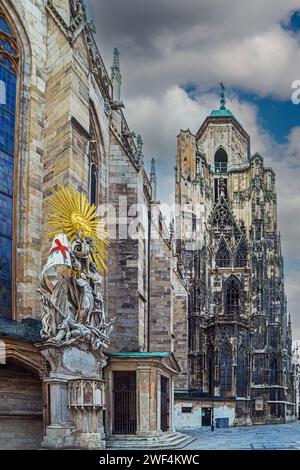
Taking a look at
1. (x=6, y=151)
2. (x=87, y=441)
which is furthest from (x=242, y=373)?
(x=6, y=151)

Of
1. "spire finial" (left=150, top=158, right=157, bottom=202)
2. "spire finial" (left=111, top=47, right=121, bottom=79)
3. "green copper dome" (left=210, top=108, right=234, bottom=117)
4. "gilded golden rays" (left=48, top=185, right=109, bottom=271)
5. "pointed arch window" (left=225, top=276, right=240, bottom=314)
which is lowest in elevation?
"pointed arch window" (left=225, top=276, right=240, bottom=314)

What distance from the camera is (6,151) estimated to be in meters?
20.3

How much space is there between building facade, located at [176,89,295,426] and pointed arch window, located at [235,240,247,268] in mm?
96

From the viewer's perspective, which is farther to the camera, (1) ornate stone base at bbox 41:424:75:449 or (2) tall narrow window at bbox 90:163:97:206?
(2) tall narrow window at bbox 90:163:97:206

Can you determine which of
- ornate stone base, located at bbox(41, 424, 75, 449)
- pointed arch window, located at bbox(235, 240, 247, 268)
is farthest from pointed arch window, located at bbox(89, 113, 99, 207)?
pointed arch window, located at bbox(235, 240, 247, 268)

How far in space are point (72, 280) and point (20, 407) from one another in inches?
147

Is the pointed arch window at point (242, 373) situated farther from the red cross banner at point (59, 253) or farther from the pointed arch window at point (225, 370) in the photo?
the red cross banner at point (59, 253)

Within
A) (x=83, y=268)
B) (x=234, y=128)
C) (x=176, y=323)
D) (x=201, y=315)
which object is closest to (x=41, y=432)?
(x=83, y=268)

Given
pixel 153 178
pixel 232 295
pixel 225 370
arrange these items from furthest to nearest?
pixel 232 295
pixel 225 370
pixel 153 178

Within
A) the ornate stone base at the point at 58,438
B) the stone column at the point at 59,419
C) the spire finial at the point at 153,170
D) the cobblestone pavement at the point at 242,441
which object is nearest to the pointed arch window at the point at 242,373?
the cobblestone pavement at the point at 242,441

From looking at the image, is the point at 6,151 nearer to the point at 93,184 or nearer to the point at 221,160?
the point at 93,184

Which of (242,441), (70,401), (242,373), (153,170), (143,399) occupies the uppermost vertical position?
(153,170)

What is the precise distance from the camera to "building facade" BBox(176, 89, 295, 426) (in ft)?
186

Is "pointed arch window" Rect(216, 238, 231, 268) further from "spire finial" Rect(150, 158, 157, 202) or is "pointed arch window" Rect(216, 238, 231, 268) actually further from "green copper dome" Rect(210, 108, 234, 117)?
"spire finial" Rect(150, 158, 157, 202)
